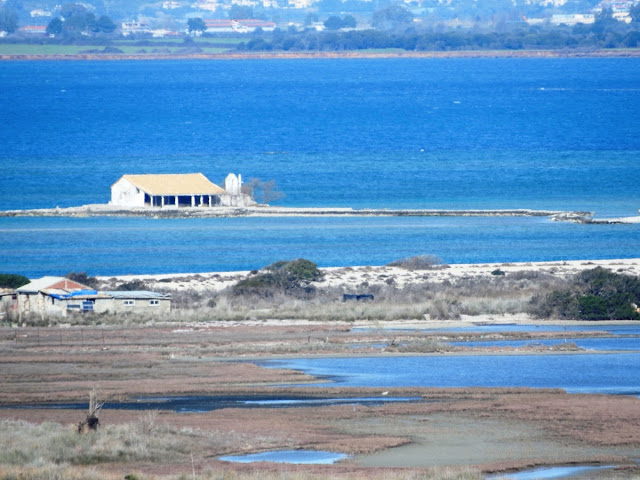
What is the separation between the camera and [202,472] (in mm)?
21000

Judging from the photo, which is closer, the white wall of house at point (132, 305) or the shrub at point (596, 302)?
the white wall of house at point (132, 305)

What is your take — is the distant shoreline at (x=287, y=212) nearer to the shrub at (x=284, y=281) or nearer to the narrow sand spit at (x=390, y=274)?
the narrow sand spit at (x=390, y=274)

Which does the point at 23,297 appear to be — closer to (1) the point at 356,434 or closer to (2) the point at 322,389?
(2) the point at 322,389

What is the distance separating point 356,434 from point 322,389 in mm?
4189

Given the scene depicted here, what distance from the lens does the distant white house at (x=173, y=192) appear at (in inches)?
2635

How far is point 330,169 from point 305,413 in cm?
6438

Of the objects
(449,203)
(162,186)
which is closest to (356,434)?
(162,186)

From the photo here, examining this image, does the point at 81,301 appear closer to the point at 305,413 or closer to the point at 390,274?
the point at 390,274

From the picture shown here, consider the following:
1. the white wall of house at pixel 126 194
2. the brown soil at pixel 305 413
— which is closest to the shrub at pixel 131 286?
the brown soil at pixel 305 413

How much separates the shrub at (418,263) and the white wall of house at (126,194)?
20.5 meters

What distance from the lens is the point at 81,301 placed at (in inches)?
1556

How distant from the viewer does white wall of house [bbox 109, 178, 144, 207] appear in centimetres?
6731

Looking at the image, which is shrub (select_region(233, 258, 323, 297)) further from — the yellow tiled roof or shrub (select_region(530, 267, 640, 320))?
the yellow tiled roof

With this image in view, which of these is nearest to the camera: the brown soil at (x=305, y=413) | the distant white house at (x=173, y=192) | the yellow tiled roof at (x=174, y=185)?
the brown soil at (x=305, y=413)
